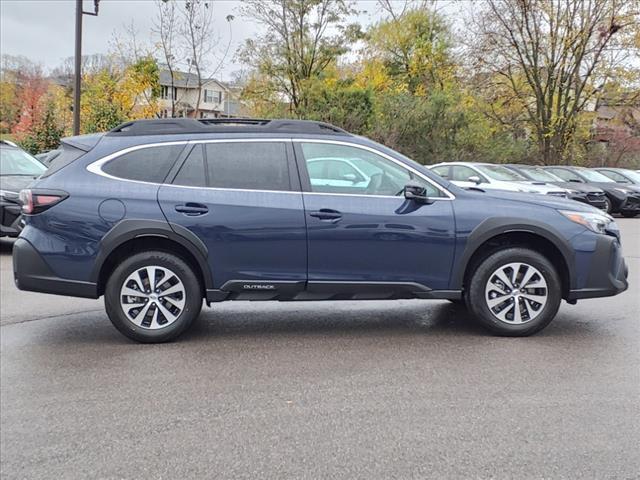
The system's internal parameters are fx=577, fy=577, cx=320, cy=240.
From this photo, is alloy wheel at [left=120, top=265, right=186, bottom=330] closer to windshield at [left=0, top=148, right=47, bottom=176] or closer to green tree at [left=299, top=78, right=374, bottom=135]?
windshield at [left=0, top=148, right=47, bottom=176]

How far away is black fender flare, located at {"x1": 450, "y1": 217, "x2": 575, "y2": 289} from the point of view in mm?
4906

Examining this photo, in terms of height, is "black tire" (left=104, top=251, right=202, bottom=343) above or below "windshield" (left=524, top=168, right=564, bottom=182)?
below

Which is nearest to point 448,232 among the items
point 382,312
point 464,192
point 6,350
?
point 464,192

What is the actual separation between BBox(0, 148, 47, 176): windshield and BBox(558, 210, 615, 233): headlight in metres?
8.73

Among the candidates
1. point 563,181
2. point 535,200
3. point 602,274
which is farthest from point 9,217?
point 563,181

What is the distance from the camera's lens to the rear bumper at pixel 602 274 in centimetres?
497

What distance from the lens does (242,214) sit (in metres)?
4.80

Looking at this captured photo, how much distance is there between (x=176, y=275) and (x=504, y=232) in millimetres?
2800

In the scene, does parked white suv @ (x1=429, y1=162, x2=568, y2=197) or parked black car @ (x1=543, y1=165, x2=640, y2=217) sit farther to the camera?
parked black car @ (x1=543, y1=165, x2=640, y2=217)

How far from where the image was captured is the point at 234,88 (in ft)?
101

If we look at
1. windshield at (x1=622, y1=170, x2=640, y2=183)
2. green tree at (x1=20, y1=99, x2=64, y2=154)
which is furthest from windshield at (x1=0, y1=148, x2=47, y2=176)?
windshield at (x1=622, y1=170, x2=640, y2=183)

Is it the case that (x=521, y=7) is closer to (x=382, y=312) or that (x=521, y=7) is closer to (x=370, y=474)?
(x=382, y=312)

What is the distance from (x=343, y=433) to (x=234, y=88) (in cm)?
2922

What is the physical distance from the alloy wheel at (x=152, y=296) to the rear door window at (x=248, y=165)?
2.87 ft
